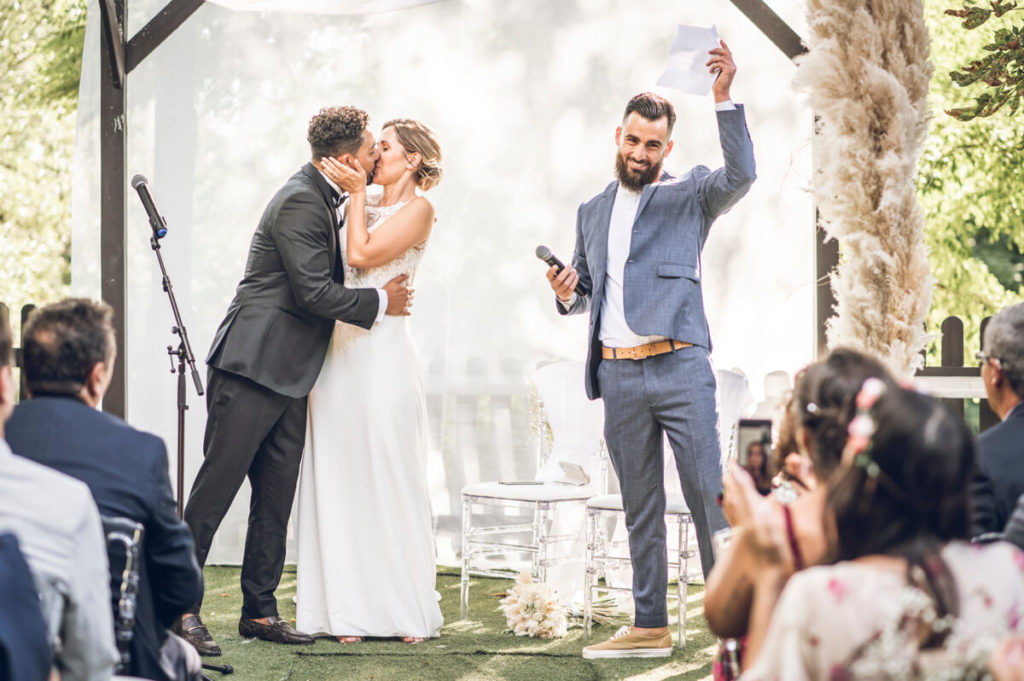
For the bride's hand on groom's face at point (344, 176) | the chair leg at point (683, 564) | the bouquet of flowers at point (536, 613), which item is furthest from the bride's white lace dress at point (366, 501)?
the chair leg at point (683, 564)

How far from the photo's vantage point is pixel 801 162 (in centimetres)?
532

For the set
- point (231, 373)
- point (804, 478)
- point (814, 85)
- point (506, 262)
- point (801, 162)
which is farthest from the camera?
point (506, 262)

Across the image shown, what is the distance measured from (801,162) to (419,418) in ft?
7.38

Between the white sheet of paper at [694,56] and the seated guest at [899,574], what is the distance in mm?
2201

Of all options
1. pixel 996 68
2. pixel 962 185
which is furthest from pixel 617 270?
pixel 962 185

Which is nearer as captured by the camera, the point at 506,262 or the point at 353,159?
the point at 353,159

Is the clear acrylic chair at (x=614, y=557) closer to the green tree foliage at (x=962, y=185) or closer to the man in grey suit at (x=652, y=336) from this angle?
the man in grey suit at (x=652, y=336)

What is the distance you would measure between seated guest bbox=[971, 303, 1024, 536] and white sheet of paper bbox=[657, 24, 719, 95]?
5.07 feet

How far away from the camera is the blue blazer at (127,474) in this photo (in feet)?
6.88

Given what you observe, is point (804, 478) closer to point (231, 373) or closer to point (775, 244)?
point (231, 373)

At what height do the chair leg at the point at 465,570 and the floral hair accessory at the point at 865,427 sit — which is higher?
the floral hair accessory at the point at 865,427

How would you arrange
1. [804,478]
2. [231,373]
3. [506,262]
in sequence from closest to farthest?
[804,478] < [231,373] < [506,262]

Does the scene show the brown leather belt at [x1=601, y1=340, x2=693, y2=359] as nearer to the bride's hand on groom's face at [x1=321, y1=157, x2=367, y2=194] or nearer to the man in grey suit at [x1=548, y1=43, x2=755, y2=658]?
the man in grey suit at [x1=548, y1=43, x2=755, y2=658]

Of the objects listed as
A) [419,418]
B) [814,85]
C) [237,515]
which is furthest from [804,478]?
[237,515]
